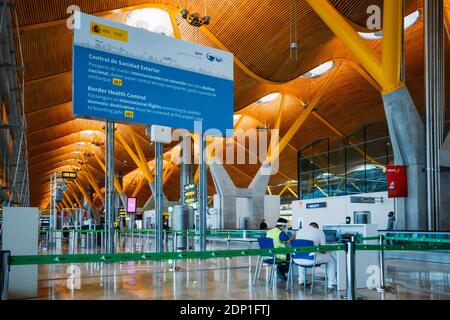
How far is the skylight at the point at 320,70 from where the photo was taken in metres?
34.7

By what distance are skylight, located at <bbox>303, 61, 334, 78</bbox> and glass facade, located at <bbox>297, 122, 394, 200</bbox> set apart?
16.2ft

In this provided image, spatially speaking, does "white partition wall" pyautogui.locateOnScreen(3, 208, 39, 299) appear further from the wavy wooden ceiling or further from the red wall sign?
the red wall sign

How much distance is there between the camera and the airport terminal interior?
7.94m

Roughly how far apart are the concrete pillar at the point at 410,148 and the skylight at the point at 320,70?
59.6 feet

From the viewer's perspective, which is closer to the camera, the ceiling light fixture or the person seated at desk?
the person seated at desk

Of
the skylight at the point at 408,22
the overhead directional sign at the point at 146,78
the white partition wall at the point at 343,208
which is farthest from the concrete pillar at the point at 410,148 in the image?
the skylight at the point at 408,22

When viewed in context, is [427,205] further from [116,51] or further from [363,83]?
[363,83]

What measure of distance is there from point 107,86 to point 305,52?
686 inches

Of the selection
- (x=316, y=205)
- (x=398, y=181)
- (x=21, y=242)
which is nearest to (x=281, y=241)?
(x=21, y=242)

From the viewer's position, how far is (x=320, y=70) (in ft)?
115

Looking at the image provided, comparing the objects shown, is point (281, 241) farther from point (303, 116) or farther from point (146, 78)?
point (303, 116)

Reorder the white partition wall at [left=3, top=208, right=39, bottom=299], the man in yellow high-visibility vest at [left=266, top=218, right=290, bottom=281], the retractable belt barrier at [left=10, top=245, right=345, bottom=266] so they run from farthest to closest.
→ 1. the man in yellow high-visibility vest at [left=266, top=218, right=290, bottom=281]
2. the white partition wall at [left=3, top=208, right=39, bottom=299]
3. the retractable belt barrier at [left=10, top=245, right=345, bottom=266]

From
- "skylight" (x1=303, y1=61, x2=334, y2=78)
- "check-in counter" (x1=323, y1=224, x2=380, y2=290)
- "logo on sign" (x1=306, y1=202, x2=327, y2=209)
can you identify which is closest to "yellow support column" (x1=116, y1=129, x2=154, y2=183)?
"skylight" (x1=303, y1=61, x2=334, y2=78)

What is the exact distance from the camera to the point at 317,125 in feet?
141
